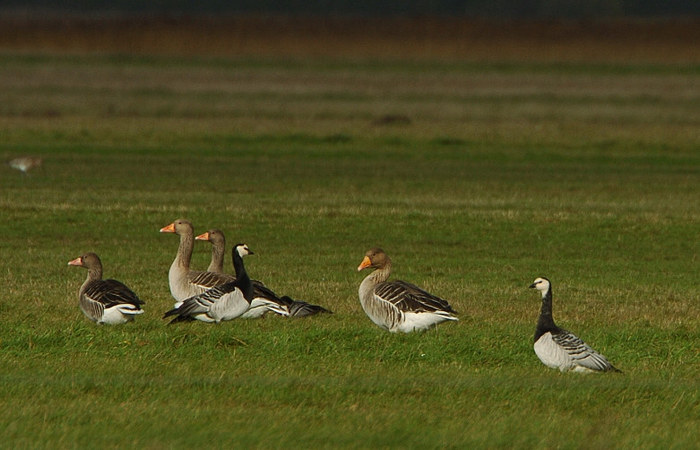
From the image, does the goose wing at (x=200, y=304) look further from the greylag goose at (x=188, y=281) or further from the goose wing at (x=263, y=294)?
the greylag goose at (x=188, y=281)

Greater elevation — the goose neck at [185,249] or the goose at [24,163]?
the goose neck at [185,249]

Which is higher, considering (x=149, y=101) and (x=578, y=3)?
(x=578, y=3)

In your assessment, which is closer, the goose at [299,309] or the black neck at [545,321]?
the black neck at [545,321]

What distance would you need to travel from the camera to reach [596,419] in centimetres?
909

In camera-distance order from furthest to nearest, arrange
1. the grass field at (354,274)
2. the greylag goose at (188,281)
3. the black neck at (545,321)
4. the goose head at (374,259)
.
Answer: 1. the greylag goose at (188,281)
2. the goose head at (374,259)
3. the black neck at (545,321)
4. the grass field at (354,274)

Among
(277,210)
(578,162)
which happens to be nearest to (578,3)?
(578,162)

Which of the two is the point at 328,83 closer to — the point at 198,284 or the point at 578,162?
the point at 578,162

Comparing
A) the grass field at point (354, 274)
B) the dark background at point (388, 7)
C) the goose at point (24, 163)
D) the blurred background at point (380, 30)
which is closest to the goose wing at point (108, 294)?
the grass field at point (354, 274)

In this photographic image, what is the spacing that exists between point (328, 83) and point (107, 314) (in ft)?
226

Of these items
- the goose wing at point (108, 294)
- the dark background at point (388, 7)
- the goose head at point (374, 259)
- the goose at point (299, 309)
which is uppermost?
the dark background at point (388, 7)

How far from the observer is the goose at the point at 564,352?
10336 millimetres

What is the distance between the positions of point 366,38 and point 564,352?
7467 centimetres

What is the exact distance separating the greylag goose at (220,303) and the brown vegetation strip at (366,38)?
7241cm

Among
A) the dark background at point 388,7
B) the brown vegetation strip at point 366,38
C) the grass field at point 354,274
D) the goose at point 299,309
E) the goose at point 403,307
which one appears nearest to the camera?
the grass field at point 354,274
